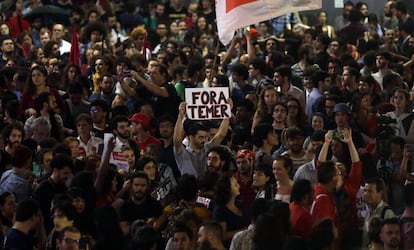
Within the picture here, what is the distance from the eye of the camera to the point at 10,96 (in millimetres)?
19656

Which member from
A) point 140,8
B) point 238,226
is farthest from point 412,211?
point 140,8

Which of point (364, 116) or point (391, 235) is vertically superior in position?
point (364, 116)

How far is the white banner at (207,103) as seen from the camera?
17.8 meters

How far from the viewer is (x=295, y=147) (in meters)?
16.6

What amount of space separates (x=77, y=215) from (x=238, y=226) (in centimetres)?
146

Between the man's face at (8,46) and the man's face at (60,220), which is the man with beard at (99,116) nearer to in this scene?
the man's face at (60,220)

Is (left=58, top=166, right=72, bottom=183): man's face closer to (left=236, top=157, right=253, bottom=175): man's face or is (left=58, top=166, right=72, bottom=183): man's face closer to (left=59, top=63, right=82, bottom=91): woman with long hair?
(left=236, top=157, right=253, bottom=175): man's face

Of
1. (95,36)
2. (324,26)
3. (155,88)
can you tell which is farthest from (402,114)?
(324,26)

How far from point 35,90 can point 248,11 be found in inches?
111

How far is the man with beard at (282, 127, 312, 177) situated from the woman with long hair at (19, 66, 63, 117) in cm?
359

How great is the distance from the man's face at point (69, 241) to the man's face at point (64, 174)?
180 cm

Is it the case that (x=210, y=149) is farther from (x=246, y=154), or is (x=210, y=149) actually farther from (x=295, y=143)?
(x=295, y=143)

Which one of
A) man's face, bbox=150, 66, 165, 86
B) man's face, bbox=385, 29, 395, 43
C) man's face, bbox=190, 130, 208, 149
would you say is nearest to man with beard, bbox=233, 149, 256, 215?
man's face, bbox=190, 130, 208, 149

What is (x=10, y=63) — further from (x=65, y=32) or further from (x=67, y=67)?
(x=65, y=32)
